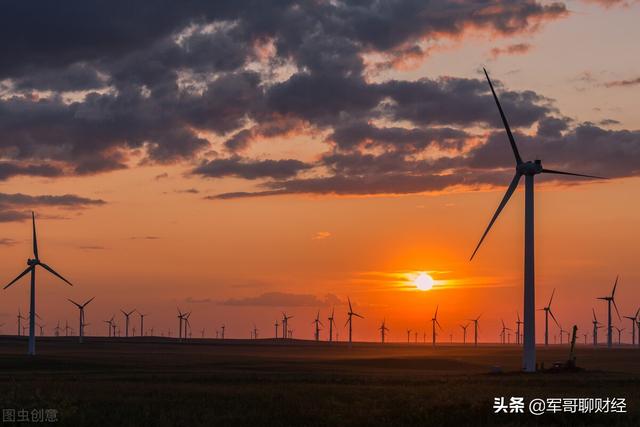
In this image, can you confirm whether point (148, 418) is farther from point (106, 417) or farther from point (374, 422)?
point (374, 422)

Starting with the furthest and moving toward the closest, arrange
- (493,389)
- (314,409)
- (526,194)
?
(526,194), (493,389), (314,409)

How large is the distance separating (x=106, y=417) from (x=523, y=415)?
792 inches

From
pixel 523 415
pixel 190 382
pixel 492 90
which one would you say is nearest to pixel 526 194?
pixel 492 90

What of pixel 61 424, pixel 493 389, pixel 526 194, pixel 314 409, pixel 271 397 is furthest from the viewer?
pixel 526 194

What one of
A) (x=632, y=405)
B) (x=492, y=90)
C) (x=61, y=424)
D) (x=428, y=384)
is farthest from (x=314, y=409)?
(x=492, y=90)

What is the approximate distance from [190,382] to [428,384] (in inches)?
722

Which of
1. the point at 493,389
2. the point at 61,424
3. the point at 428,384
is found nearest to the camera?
the point at 61,424

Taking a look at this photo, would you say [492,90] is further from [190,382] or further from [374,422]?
[374,422]

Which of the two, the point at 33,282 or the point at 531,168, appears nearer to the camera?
the point at 531,168

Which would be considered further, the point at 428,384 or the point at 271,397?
the point at 428,384

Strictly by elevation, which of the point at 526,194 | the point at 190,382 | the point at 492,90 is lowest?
the point at 190,382

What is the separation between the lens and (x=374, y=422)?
142 feet

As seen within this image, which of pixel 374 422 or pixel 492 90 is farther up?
pixel 492 90

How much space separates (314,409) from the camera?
47.7 metres
